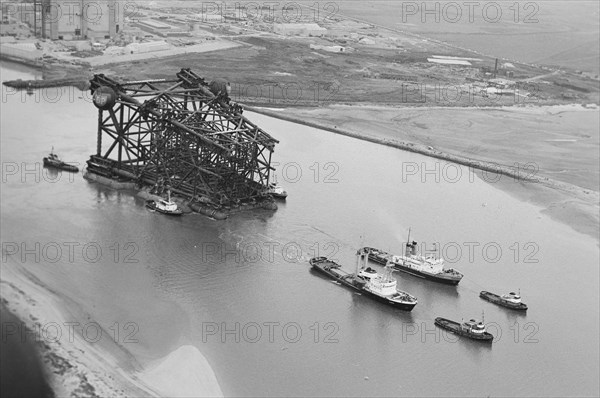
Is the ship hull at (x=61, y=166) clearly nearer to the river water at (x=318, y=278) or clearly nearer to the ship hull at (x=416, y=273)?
the river water at (x=318, y=278)


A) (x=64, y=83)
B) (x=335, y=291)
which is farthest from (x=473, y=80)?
(x=335, y=291)

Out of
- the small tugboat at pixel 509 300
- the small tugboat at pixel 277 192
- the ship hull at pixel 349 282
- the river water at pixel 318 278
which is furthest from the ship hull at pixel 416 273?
the small tugboat at pixel 277 192

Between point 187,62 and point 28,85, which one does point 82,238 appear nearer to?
point 28,85

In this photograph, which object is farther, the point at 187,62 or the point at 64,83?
the point at 187,62

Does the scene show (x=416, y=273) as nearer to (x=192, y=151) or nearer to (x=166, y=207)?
(x=166, y=207)

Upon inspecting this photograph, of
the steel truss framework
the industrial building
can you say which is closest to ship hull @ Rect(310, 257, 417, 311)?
the steel truss framework

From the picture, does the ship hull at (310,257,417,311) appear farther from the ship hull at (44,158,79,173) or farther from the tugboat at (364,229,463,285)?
the ship hull at (44,158,79,173)
